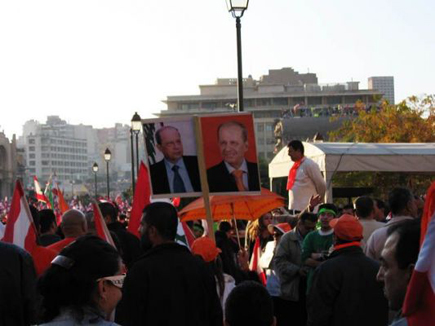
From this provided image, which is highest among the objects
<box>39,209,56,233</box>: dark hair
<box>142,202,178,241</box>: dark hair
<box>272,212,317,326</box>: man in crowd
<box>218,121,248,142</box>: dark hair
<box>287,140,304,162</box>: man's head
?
<box>218,121,248,142</box>: dark hair

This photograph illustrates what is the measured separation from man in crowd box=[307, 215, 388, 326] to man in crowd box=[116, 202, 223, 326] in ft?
5.08

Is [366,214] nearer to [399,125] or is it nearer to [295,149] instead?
[295,149]

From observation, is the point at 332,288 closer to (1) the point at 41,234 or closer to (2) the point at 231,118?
(2) the point at 231,118

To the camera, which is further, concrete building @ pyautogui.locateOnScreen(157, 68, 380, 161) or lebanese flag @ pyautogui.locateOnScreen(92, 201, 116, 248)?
concrete building @ pyautogui.locateOnScreen(157, 68, 380, 161)

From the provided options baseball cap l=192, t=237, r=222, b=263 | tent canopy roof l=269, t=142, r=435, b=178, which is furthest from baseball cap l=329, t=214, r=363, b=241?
tent canopy roof l=269, t=142, r=435, b=178

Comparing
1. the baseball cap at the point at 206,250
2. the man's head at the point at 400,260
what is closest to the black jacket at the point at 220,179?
the baseball cap at the point at 206,250

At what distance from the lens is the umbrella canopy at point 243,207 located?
39.2 ft

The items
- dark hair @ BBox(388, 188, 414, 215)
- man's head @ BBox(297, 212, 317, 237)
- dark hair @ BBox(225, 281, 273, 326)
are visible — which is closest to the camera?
dark hair @ BBox(225, 281, 273, 326)

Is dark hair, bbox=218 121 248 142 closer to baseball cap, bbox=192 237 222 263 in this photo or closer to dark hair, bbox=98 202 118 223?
baseball cap, bbox=192 237 222 263

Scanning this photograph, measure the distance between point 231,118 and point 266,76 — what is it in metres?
189

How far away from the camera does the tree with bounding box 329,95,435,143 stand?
49.1m

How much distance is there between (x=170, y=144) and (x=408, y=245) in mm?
5304

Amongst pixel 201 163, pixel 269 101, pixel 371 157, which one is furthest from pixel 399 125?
pixel 269 101

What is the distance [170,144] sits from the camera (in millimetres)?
9211
